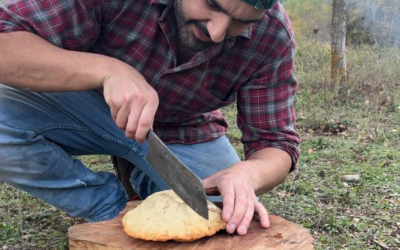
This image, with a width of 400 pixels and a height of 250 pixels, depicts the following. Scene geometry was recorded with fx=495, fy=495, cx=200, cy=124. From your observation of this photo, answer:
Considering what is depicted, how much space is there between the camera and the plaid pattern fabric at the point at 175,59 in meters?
2.13

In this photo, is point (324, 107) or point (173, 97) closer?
point (173, 97)

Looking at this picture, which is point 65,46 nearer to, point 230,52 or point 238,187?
point 230,52

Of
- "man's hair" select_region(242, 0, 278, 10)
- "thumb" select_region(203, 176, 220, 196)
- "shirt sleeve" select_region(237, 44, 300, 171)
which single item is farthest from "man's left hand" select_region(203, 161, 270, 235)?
"man's hair" select_region(242, 0, 278, 10)

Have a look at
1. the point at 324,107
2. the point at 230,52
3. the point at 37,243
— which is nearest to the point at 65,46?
the point at 230,52

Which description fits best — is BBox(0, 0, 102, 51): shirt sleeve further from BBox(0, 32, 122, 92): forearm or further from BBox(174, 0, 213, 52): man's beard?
BBox(174, 0, 213, 52): man's beard

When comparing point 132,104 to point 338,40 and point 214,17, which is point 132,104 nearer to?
point 214,17

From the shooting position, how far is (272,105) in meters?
2.64

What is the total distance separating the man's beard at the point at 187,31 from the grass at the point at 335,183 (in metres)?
1.36

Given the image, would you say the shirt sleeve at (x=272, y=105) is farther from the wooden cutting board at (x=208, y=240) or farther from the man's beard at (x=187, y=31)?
the wooden cutting board at (x=208, y=240)

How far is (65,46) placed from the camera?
7.36 ft

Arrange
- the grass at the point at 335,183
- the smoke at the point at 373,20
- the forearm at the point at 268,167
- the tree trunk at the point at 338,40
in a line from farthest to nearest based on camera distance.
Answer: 1. the smoke at the point at 373,20
2. the tree trunk at the point at 338,40
3. the grass at the point at 335,183
4. the forearm at the point at 268,167

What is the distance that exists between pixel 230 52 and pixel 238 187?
765mm

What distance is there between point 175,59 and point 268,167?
2.25 ft

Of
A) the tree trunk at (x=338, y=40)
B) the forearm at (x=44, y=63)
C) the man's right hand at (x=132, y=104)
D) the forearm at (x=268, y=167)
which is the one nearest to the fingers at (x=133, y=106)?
the man's right hand at (x=132, y=104)
